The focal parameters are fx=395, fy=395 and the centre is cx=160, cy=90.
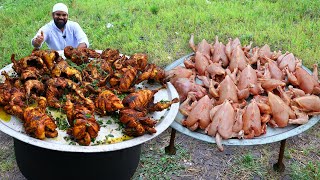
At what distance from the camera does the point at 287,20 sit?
751cm

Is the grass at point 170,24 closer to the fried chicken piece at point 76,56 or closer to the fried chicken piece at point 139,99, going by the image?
the fried chicken piece at point 76,56

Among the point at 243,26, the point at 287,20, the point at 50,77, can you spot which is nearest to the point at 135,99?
the point at 50,77

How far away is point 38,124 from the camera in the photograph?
10.2 feet

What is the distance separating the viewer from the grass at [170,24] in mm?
6844

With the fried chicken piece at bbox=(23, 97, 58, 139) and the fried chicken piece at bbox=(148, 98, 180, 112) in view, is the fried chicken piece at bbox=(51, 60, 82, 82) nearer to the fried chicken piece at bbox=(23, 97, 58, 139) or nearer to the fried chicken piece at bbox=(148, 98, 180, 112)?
the fried chicken piece at bbox=(23, 97, 58, 139)

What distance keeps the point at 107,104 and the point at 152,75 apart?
74 centimetres

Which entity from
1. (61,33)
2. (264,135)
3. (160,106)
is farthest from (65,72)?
(264,135)

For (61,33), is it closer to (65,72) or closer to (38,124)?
(65,72)

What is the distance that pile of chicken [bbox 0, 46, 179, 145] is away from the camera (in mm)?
3227

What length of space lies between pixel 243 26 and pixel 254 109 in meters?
3.25

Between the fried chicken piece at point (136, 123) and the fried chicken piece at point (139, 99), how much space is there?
0.12 metres

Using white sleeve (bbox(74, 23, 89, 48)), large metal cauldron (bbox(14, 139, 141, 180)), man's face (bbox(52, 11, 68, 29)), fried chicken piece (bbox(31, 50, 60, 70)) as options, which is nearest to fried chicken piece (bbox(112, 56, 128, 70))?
fried chicken piece (bbox(31, 50, 60, 70))

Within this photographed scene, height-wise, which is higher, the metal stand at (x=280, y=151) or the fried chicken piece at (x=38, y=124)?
the fried chicken piece at (x=38, y=124)

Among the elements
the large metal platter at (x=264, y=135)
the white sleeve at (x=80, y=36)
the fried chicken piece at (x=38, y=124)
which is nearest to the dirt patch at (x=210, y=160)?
the large metal platter at (x=264, y=135)
